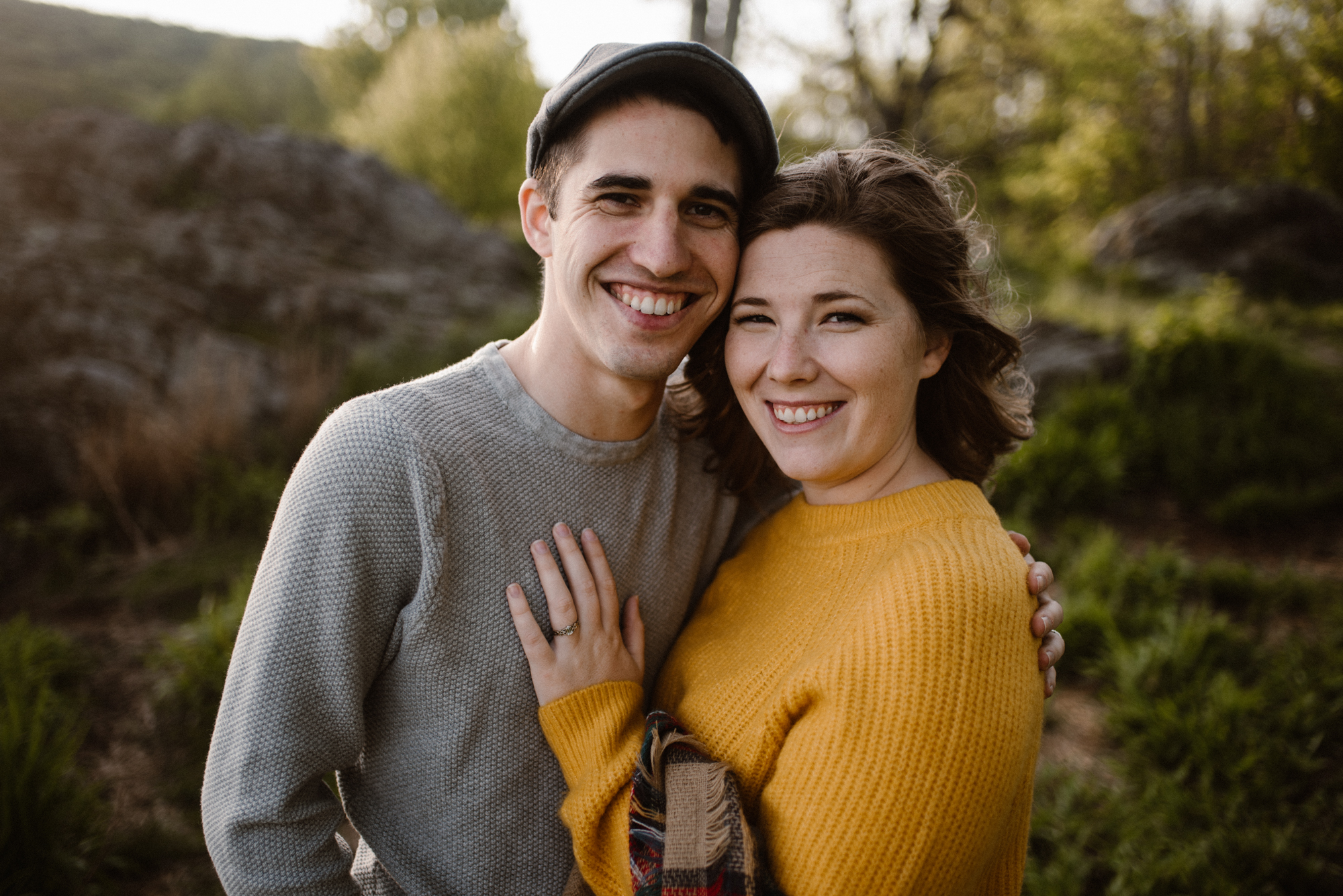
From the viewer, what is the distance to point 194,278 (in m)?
7.86

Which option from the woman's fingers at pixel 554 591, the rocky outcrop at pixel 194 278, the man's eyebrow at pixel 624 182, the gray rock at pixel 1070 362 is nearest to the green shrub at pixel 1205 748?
the woman's fingers at pixel 554 591

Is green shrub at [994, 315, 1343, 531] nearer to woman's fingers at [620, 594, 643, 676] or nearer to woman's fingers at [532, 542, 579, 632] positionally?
woman's fingers at [620, 594, 643, 676]

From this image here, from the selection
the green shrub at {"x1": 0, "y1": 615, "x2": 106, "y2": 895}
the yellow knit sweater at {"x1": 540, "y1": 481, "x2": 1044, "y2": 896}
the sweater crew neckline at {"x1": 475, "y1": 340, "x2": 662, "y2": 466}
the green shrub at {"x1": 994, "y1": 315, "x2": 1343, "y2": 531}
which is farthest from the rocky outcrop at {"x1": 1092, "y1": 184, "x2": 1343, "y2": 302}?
the green shrub at {"x1": 0, "y1": 615, "x2": 106, "y2": 895}

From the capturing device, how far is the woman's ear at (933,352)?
1.80 meters

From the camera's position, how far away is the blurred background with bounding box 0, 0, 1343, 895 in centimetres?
303

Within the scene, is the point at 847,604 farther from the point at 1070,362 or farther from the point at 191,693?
the point at 1070,362

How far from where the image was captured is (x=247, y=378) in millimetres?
6266

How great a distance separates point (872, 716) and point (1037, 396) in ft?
21.9

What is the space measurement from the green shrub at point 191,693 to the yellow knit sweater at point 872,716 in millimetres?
2439

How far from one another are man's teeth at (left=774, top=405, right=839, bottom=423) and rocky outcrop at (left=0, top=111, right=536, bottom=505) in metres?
5.37

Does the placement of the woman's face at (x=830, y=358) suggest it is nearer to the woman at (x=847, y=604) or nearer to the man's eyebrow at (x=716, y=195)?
the woman at (x=847, y=604)

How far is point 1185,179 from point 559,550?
39.3 feet

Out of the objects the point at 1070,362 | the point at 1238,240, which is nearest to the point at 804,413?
the point at 1070,362

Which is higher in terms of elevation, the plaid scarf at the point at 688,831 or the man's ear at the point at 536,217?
the man's ear at the point at 536,217
